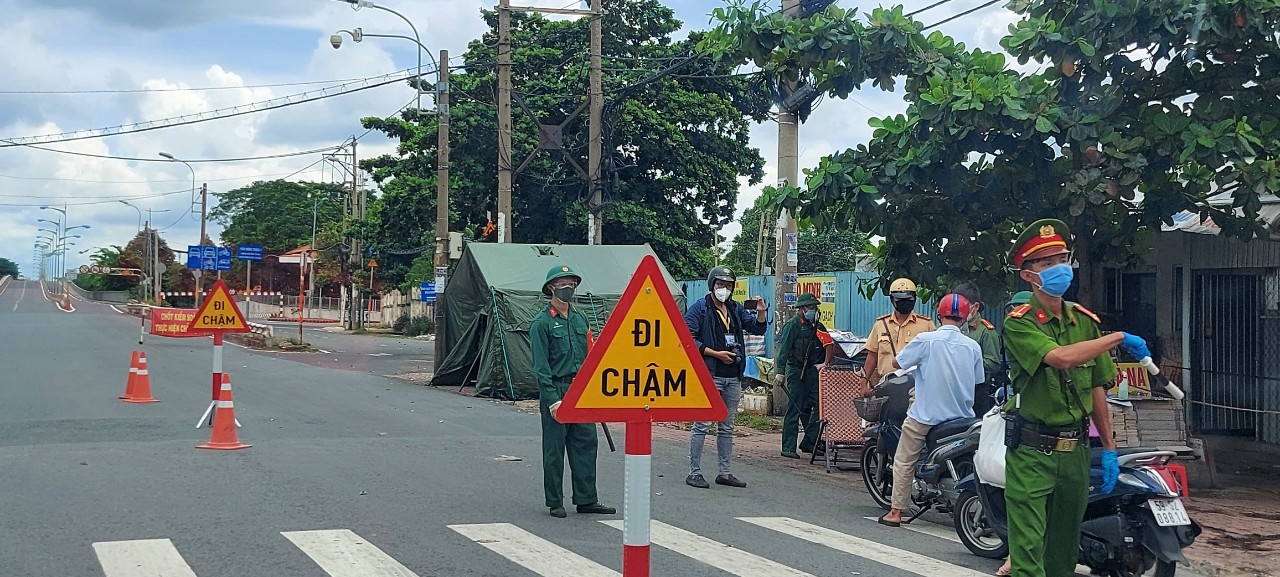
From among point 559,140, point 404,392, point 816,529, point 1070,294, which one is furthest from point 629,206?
point 816,529

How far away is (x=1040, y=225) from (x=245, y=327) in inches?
458

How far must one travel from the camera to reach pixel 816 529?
8.19 meters

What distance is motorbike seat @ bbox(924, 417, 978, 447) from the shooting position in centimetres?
816

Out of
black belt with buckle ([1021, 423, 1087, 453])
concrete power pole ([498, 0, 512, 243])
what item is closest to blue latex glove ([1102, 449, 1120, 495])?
black belt with buckle ([1021, 423, 1087, 453])

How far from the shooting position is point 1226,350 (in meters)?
13.7

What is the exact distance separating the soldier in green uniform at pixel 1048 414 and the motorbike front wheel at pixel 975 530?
2.20m

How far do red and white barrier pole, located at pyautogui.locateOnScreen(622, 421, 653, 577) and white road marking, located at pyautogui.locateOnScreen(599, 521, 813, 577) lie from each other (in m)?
2.23

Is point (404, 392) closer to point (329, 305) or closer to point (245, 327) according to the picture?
point (245, 327)

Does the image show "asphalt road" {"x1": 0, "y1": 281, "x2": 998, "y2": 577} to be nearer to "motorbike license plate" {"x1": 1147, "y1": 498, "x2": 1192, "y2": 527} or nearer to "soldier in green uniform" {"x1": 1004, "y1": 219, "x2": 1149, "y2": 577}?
"motorbike license plate" {"x1": 1147, "y1": 498, "x2": 1192, "y2": 527}

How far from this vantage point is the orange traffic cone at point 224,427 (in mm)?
11734

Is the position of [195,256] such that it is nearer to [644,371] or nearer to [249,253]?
[249,253]

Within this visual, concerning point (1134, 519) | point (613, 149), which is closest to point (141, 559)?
point (1134, 519)

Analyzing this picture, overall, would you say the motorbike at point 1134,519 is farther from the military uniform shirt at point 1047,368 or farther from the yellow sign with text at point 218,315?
the yellow sign with text at point 218,315

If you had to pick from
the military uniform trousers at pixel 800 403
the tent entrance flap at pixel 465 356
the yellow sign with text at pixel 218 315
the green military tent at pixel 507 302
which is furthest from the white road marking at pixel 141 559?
the tent entrance flap at pixel 465 356
